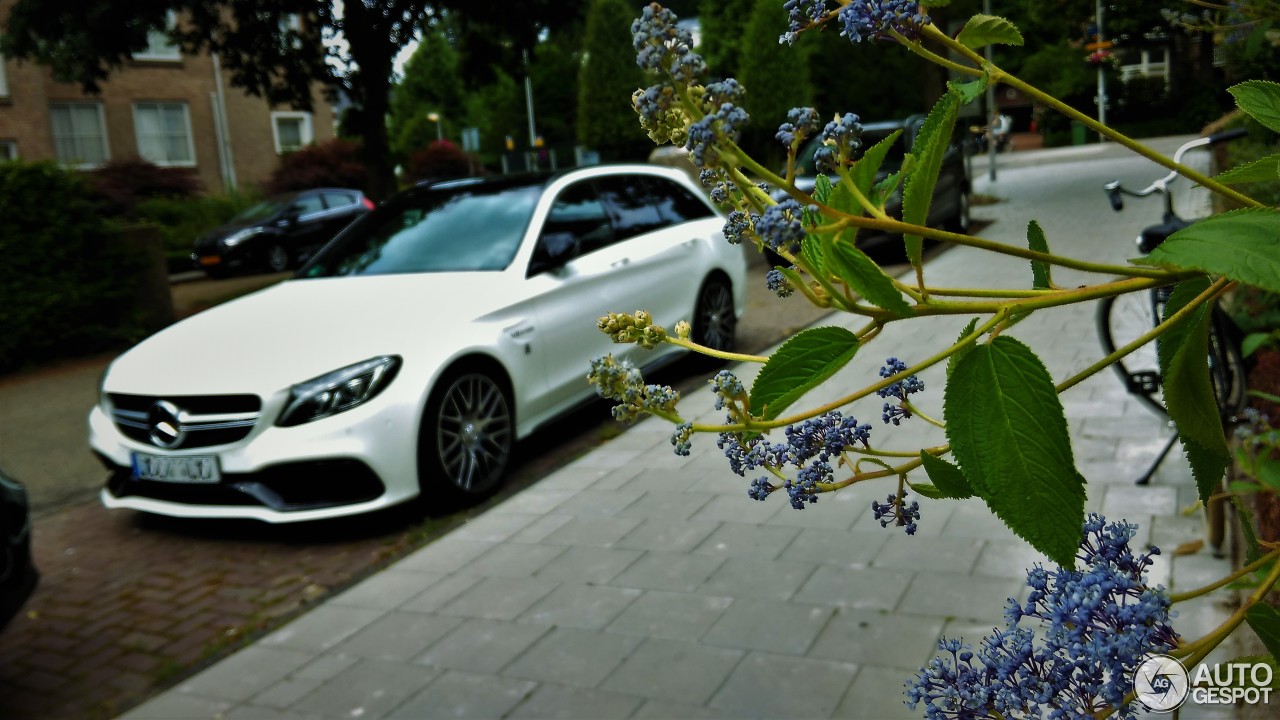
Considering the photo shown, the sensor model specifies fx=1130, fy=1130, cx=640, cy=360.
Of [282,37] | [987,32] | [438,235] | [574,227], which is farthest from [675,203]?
[282,37]

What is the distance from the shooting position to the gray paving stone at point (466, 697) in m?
3.79

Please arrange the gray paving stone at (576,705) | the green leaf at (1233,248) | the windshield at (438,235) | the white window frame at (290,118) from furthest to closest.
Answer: the white window frame at (290,118)
the windshield at (438,235)
the gray paving stone at (576,705)
the green leaf at (1233,248)

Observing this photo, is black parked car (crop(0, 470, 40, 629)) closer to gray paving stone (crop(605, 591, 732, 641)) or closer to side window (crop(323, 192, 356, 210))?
gray paving stone (crop(605, 591, 732, 641))

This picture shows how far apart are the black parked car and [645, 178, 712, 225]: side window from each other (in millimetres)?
4951

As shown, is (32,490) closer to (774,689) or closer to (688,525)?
(688,525)

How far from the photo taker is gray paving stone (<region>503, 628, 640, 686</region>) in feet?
13.0

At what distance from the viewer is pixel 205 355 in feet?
19.2

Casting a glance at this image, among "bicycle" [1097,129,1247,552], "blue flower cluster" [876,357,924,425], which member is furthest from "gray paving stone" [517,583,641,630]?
"blue flower cluster" [876,357,924,425]

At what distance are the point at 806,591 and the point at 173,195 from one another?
27384 millimetres

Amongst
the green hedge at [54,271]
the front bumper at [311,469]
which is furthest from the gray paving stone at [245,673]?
the green hedge at [54,271]

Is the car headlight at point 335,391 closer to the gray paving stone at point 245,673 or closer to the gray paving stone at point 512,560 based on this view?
the gray paving stone at point 512,560

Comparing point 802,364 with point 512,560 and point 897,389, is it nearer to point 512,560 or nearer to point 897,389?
point 897,389

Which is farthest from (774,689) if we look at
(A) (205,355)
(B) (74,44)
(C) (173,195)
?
(C) (173,195)

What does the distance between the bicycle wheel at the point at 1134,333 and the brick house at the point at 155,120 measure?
27360 millimetres
